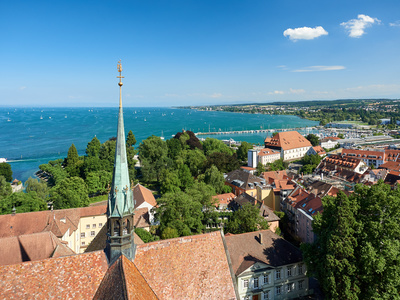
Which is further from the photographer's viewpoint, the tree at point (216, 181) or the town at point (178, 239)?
the tree at point (216, 181)

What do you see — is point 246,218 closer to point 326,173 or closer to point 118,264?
point 118,264

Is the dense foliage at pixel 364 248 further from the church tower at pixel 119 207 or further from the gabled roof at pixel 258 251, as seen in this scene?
the church tower at pixel 119 207

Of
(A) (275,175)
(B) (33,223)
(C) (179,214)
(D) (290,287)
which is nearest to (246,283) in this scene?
(D) (290,287)

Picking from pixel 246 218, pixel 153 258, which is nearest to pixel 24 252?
pixel 153 258

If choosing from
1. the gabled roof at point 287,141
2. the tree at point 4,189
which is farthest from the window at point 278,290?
the gabled roof at point 287,141

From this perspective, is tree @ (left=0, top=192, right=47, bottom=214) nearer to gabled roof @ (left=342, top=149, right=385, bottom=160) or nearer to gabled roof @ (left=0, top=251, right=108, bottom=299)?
gabled roof @ (left=0, top=251, right=108, bottom=299)

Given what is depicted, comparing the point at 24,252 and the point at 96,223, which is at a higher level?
the point at 24,252

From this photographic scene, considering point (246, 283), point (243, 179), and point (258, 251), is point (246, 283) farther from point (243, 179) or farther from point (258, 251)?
point (243, 179)
